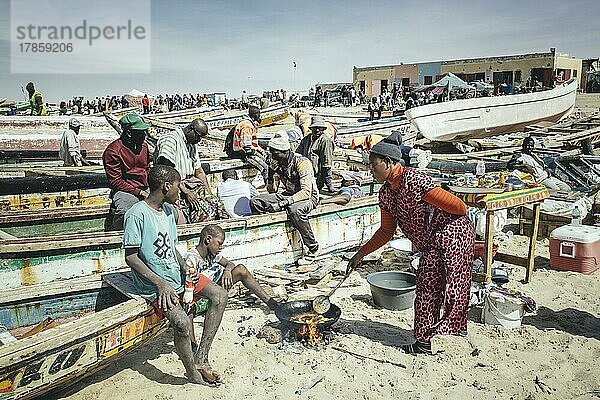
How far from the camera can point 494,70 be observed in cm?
4266

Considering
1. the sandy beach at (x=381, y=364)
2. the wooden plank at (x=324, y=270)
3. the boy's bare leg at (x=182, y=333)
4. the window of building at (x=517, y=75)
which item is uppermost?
the window of building at (x=517, y=75)

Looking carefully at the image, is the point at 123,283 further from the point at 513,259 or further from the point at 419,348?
the point at 513,259

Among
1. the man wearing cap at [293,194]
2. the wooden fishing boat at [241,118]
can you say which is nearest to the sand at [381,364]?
the man wearing cap at [293,194]

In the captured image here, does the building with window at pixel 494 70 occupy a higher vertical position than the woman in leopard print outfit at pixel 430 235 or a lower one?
higher

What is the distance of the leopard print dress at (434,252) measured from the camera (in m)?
4.09

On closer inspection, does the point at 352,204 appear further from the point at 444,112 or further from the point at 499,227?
the point at 444,112

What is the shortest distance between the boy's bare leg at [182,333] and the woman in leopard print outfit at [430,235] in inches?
73.5

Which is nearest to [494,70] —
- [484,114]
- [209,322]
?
[484,114]

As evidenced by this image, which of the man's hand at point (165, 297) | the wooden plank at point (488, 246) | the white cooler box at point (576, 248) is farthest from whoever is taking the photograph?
the white cooler box at point (576, 248)

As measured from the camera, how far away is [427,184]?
13.1ft

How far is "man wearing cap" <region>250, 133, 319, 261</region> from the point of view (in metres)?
6.19

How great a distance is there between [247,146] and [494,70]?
38722mm

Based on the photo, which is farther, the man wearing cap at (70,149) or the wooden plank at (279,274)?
the man wearing cap at (70,149)

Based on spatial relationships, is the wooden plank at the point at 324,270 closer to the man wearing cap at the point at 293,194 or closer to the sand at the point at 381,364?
the man wearing cap at the point at 293,194
